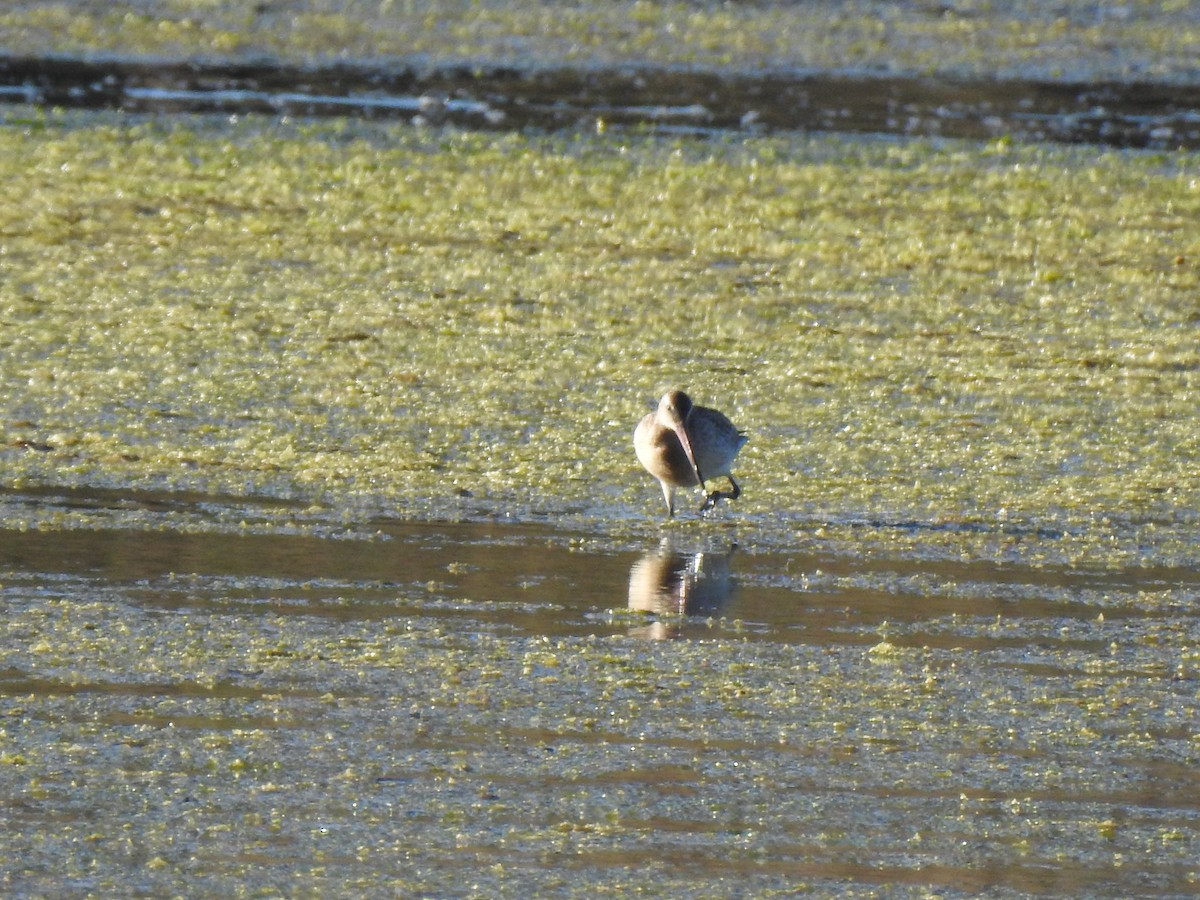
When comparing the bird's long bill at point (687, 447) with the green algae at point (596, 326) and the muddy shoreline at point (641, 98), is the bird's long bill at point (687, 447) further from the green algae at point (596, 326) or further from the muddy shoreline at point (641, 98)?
the muddy shoreline at point (641, 98)

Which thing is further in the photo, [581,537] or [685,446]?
[685,446]

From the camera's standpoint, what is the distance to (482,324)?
9.67 meters

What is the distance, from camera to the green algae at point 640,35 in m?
18.8

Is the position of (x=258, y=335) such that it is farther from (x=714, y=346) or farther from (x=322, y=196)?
(x=322, y=196)

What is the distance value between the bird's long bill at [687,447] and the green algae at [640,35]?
462 inches

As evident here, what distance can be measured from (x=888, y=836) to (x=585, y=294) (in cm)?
616

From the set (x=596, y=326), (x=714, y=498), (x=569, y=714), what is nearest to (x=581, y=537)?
(x=714, y=498)

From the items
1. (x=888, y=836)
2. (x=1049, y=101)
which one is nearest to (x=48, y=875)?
(x=888, y=836)

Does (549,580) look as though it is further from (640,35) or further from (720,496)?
(640,35)

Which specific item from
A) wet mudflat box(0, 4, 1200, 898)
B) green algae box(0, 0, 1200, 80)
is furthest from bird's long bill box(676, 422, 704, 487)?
green algae box(0, 0, 1200, 80)

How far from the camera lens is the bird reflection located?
20.0 ft

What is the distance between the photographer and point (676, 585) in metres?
6.42

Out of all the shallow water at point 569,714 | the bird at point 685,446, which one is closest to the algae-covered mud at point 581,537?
the shallow water at point 569,714

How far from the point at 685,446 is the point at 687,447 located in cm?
2
